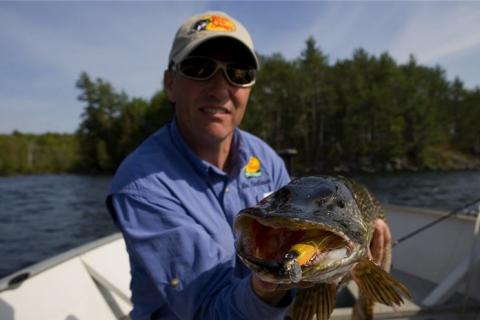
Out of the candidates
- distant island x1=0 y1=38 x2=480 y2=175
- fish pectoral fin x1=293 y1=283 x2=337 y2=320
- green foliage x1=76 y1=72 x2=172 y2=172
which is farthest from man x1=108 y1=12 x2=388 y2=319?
green foliage x1=76 y1=72 x2=172 y2=172

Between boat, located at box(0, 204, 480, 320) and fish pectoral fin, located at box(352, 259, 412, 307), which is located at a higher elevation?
fish pectoral fin, located at box(352, 259, 412, 307)

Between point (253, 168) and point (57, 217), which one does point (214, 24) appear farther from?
point (57, 217)

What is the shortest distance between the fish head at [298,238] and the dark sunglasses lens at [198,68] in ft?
3.84

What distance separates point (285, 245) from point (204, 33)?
4.90 feet

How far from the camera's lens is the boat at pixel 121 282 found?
3205 millimetres

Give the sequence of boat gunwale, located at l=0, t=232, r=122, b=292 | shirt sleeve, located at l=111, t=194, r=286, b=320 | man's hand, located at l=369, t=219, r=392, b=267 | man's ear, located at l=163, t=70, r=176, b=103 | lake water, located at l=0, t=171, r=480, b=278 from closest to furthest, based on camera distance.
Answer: shirt sleeve, located at l=111, t=194, r=286, b=320 < man's hand, located at l=369, t=219, r=392, b=267 < man's ear, located at l=163, t=70, r=176, b=103 < boat gunwale, located at l=0, t=232, r=122, b=292 < lake water, located at l=0, t=171, r=480, b=278

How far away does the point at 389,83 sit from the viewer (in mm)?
45938

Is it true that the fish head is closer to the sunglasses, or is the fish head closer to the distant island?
the sunglasses

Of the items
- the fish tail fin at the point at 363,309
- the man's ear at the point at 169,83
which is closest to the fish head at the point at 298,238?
the man's ear at the point at 169,83

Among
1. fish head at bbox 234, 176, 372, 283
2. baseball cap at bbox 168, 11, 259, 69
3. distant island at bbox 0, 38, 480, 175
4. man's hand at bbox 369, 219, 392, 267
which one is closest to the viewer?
fish head at bbox 234, 176, 372, 283

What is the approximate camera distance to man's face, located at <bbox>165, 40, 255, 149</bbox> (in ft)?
7.81

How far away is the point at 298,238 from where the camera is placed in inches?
48.6

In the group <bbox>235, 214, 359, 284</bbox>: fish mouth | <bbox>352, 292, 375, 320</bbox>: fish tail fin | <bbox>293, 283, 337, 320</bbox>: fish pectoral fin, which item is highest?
<bbox>235, 214, 359, 284</bbox>: fish mouth

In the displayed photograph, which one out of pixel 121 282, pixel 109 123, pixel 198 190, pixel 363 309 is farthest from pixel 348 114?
pixel 198 190
